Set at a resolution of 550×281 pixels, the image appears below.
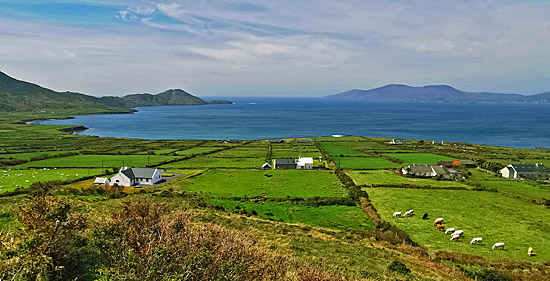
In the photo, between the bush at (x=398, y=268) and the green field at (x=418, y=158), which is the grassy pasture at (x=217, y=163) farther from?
the bush at (x=398, y=268)

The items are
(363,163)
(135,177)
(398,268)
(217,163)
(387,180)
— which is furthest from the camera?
(363,163)

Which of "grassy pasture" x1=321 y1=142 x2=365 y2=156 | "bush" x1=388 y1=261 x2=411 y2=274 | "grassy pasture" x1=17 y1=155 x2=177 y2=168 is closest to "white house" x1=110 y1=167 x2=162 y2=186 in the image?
"grassy pasture" x1=17 y1=155 x2=177 y2=168

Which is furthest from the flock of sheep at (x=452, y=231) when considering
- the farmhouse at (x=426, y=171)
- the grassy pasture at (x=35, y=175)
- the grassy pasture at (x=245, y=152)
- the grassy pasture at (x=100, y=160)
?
the grassy pasture at (x=100, y=160)

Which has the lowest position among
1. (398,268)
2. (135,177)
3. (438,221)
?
(438,221)

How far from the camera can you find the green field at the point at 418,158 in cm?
7412

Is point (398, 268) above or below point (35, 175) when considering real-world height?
above

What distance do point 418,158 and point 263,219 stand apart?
5988 cm

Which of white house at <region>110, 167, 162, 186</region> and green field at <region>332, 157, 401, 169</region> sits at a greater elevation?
white house at <region>110, 167, 162, 186</region>

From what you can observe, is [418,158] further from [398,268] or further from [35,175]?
[35,175]

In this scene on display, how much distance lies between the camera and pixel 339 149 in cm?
9212

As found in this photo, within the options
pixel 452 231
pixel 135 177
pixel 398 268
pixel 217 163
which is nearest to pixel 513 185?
pixel 452 231

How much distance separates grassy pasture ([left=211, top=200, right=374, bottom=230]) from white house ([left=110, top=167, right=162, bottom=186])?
625 inches

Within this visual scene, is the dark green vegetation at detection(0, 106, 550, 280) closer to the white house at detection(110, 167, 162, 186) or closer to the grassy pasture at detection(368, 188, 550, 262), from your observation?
the grassy pasture at detection(368, 188, 550, 262)

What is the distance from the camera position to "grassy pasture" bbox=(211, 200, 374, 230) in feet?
108
